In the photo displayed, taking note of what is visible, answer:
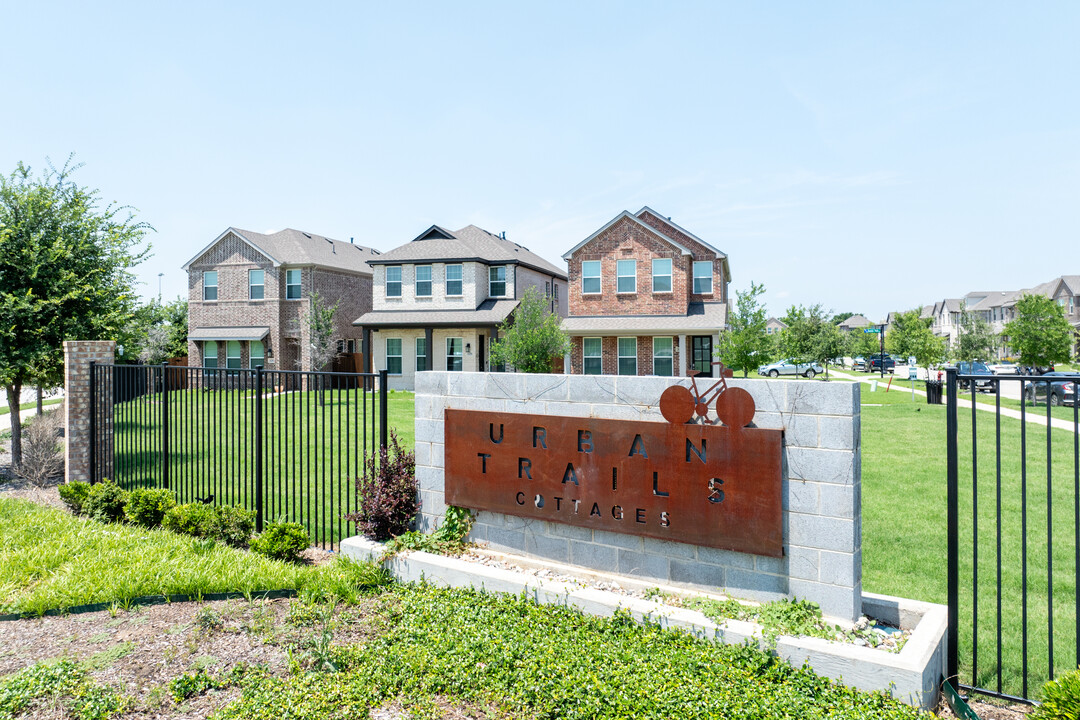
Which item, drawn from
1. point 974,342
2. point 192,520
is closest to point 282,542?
point 192,520

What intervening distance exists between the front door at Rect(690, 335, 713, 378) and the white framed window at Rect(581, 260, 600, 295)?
16.5 feet

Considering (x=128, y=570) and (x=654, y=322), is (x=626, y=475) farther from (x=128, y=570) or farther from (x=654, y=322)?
(x=654, y=322)

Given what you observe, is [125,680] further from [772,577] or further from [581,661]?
[772,577]

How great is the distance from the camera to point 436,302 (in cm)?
3020

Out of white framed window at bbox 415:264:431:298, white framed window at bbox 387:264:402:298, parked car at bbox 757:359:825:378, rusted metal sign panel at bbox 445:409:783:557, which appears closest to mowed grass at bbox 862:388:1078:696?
rusted metal sign panel at bbox 445:409:783:557

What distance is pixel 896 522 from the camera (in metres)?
8.04

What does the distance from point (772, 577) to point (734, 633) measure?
62 cm

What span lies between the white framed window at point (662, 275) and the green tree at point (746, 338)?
320cm

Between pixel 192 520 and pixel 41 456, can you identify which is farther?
pixel 41 456

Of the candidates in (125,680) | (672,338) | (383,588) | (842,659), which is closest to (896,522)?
(842,659)

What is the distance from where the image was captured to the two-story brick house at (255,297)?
31.4 m

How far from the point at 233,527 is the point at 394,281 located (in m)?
24.8

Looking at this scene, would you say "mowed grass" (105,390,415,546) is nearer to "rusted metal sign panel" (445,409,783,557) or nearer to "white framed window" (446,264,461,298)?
"rusted metal sign panel" (445,409,783,557)

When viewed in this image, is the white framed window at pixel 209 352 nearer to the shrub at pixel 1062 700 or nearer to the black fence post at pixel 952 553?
the black fence post at pixel 952 553
